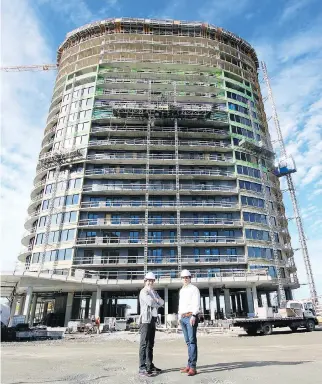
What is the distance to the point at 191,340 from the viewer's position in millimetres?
5934

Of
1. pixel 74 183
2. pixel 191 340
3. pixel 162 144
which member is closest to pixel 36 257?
pixel 74 183

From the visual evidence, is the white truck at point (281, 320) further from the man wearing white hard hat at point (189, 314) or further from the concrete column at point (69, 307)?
the concrete column at point (69, 307)

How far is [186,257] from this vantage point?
44.5 metres

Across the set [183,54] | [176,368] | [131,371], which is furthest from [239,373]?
[183,54]

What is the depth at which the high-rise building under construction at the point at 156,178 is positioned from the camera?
4325 cm

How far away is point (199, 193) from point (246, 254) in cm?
1109

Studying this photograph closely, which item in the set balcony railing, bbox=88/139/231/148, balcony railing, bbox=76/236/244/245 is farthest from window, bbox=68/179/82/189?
balcony railing, bbox=76/236/244/245

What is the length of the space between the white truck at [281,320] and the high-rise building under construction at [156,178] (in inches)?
487

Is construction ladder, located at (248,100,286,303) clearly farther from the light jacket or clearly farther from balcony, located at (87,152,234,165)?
the light jacket

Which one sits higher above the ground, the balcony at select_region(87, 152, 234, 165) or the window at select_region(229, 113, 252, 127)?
the window at select_region(229, 113, 252, 127)

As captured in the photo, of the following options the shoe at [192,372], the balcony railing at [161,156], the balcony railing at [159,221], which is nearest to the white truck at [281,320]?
the shoe at [192,372]

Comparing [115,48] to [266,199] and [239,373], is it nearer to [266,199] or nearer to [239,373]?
[266,199]

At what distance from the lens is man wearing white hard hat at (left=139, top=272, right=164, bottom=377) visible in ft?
18.7

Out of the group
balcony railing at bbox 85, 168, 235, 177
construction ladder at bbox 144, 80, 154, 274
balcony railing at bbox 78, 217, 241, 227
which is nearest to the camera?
construction ladder at bbox 144, 80, 154, 274
